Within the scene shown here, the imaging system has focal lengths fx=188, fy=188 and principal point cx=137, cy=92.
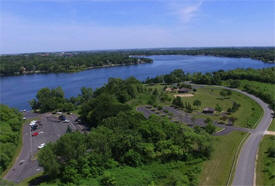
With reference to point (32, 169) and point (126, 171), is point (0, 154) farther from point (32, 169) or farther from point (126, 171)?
point (126, 171)

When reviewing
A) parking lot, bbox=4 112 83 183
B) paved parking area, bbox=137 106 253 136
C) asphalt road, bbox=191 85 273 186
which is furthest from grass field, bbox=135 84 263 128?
parking lot, bbox=4 112 83 183

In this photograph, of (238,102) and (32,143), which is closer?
(32,143)

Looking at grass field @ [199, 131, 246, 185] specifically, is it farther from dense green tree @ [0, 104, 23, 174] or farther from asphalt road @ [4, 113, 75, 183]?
dense green tree @ [0, 104, 23, 174]

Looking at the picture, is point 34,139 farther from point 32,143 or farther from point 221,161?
point 221,161

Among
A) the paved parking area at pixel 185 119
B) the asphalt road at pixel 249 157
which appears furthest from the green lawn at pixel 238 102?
the paved parking area at pixel 185 119

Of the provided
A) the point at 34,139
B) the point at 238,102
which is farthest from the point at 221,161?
the point at 238,102

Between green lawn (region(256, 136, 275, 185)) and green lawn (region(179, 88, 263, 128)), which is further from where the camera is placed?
green lawn (region(179, 88, 263, 128))
